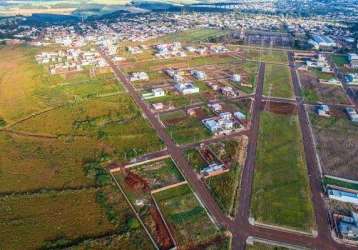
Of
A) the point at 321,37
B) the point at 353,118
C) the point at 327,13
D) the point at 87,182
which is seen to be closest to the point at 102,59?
the point at 87,182

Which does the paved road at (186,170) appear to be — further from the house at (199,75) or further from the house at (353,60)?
the house at (353,60)

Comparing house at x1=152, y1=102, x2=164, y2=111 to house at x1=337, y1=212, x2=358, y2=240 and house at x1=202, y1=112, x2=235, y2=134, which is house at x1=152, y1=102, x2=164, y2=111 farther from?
house at x1=337, y1=212, x2=358, y2=240

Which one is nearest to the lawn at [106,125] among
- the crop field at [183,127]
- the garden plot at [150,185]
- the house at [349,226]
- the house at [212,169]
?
the crop field at [183,127]

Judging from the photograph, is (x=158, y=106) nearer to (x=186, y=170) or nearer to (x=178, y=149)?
(x=178, y=149)

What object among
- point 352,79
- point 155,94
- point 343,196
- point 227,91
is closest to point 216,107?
point 227,91

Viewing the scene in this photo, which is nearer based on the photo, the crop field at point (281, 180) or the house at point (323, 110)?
the crop field at point (281, 180)

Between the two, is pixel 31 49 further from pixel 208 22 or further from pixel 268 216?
pixel 268 216
